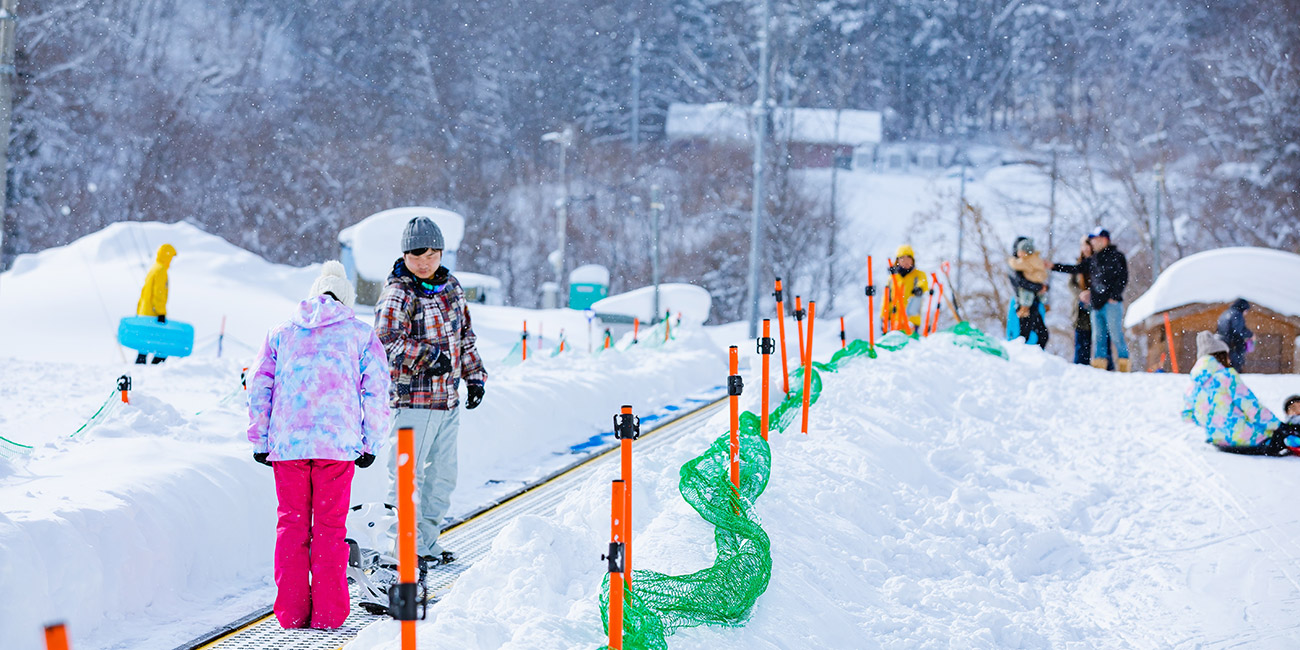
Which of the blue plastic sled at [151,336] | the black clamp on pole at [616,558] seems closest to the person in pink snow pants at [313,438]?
the black clamp on pole at [616,558]

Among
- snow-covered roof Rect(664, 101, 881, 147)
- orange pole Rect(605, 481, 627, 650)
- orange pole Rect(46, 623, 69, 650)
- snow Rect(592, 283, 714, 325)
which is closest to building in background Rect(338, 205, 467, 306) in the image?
snow Rect(592, 283, 714, 325)

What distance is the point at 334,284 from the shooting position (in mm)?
4965

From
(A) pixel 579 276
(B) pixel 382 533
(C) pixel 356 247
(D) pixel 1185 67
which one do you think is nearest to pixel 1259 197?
(D) pixel 1185 67

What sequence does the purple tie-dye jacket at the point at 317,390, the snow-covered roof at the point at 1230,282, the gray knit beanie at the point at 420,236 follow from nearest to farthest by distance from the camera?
the purple tie-dye jacket at the point at 317,390, the gray knit beanie at the point at 420,236, the snow-covered roof at the point at 1230,282

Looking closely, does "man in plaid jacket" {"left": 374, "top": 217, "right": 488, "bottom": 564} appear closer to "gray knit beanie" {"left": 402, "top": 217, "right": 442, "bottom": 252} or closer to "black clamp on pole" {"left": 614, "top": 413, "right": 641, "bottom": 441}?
"gray knit beanie" {"left": 402, "top": 217, "right": 442, "bottom": 252}

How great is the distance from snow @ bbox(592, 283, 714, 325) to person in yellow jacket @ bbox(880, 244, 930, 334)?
18123mm

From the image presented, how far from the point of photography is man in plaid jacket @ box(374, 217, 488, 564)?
18.3 feet

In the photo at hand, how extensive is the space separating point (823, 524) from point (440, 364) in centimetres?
225

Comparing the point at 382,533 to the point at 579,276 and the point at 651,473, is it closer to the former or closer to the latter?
the point at 651,473

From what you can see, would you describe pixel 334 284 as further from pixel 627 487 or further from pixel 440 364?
pixel 627 487

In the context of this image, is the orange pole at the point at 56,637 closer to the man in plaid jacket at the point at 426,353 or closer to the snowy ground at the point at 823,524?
the snowy ground at the point at 823,524

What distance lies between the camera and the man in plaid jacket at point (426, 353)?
5.57 meters

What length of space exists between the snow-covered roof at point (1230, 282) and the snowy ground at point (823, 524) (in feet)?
20.4

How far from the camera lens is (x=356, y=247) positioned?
28.4m
